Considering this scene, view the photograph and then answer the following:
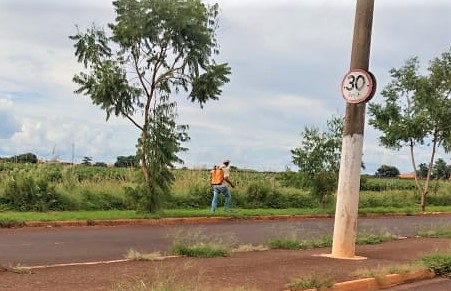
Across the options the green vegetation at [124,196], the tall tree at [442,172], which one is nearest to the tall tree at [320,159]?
the green vegetation at [124,196]

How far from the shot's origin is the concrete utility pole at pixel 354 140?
11633 mm

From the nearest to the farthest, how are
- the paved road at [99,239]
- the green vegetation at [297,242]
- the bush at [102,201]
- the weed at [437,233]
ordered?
the paved road at [99,239] → the green vegetation at [297,242] → the weed at [437,233] → the bush at [102,201]

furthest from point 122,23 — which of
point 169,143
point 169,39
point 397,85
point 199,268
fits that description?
point 397,85

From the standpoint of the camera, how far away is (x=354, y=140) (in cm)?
1167

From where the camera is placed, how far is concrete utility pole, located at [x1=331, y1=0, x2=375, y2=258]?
38.2 feet

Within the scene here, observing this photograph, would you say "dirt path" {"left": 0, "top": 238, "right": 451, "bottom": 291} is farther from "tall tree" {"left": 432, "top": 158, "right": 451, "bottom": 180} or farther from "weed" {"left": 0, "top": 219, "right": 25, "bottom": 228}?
"tall tree" {"left": 432, "top": 158, "right": 451, "bottom": 180}

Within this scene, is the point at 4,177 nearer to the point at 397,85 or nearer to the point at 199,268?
the point at 199,268

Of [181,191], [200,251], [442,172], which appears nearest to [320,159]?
[181,191]

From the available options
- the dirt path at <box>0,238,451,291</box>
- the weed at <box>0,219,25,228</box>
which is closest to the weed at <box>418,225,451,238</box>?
the dirt path at <box>0,238,451,291</box>

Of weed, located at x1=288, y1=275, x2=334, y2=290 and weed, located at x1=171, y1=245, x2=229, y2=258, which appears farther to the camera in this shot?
weed, located at x1=171, y1=245, x2=229, y2=258

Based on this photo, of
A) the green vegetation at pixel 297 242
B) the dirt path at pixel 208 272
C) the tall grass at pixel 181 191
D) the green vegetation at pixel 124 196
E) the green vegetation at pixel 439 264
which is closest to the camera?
the dirt path at pixel 208 272

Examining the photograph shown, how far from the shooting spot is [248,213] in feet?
73.8

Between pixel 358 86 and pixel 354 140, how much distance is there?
998 millimetres

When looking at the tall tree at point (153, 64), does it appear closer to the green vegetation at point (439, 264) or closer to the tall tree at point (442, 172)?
the green vegetation at point (439, 264)
